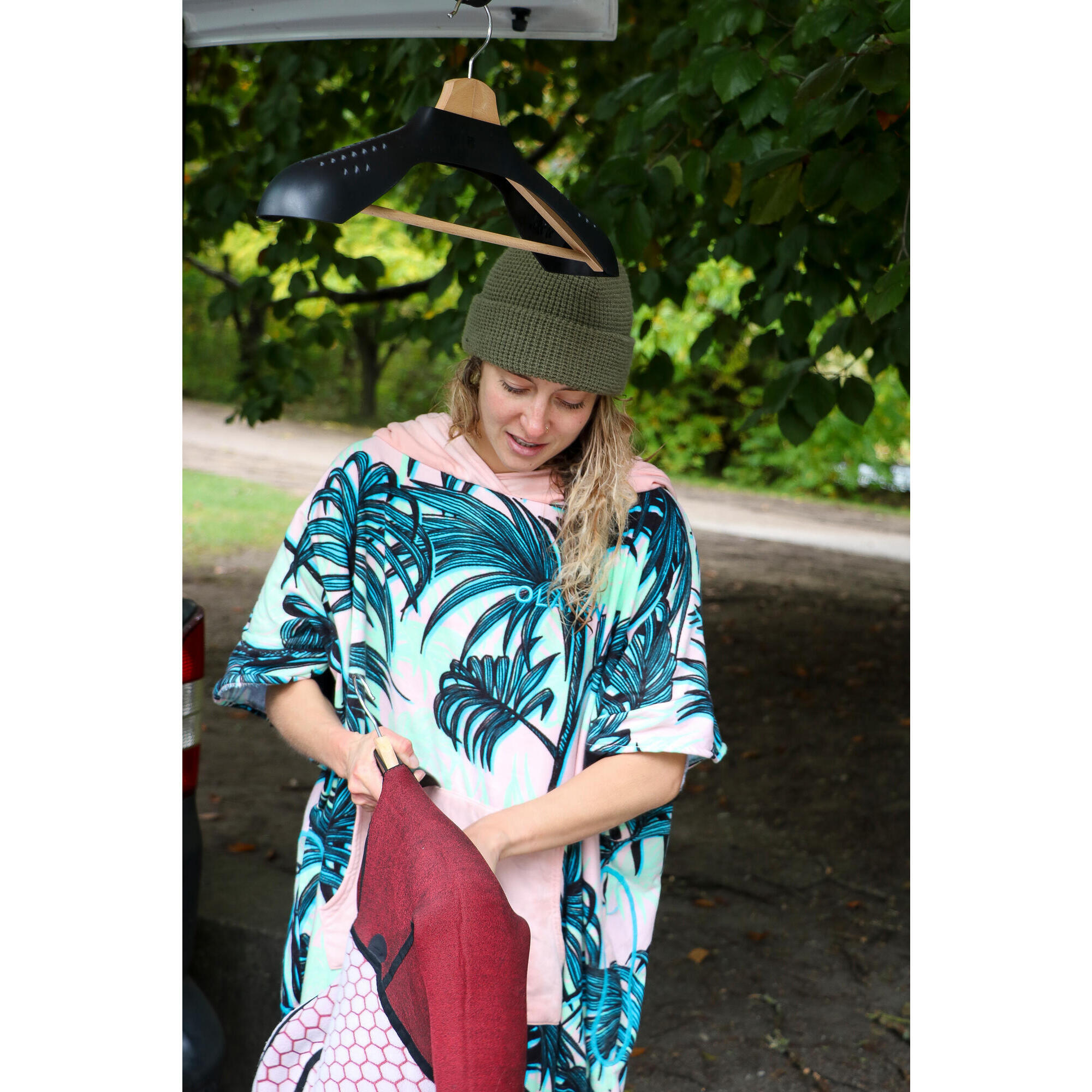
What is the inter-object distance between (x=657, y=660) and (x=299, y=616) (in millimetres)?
483

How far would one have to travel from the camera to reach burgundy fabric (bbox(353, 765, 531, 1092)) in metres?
1.18

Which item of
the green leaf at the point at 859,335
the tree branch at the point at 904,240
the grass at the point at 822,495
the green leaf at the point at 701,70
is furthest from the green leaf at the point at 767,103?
the grass at the point at 822,495

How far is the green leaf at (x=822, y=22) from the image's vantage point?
7.55ft

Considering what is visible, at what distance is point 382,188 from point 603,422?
46 cm

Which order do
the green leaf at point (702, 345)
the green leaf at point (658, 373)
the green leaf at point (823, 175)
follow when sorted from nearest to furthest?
the green leaf at point (823, 175) < the green leaf at point (702, 345) < the green leaf at point (658, 373)

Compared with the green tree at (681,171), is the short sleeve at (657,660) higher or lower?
lower

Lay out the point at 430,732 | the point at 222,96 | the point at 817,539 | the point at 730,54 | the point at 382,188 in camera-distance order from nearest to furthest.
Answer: the point at 382,188 → the point at 430,732 → the point at 730,54 → the point at 222,96 → the point at 817,539

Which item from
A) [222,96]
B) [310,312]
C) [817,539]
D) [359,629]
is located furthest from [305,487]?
[359,629]

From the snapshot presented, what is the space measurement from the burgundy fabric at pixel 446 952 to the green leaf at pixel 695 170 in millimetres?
1950

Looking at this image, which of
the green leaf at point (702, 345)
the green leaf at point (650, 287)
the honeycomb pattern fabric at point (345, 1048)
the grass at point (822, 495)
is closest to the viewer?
the honeycomb pattern fabric at point (345, 1048)

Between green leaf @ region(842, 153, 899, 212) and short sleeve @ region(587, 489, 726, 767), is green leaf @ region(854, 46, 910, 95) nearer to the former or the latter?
green leaf @ region(842, 153, 899, 212)

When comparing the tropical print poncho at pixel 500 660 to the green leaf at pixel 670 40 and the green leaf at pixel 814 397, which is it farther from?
the green leaf at pixel 670 40
